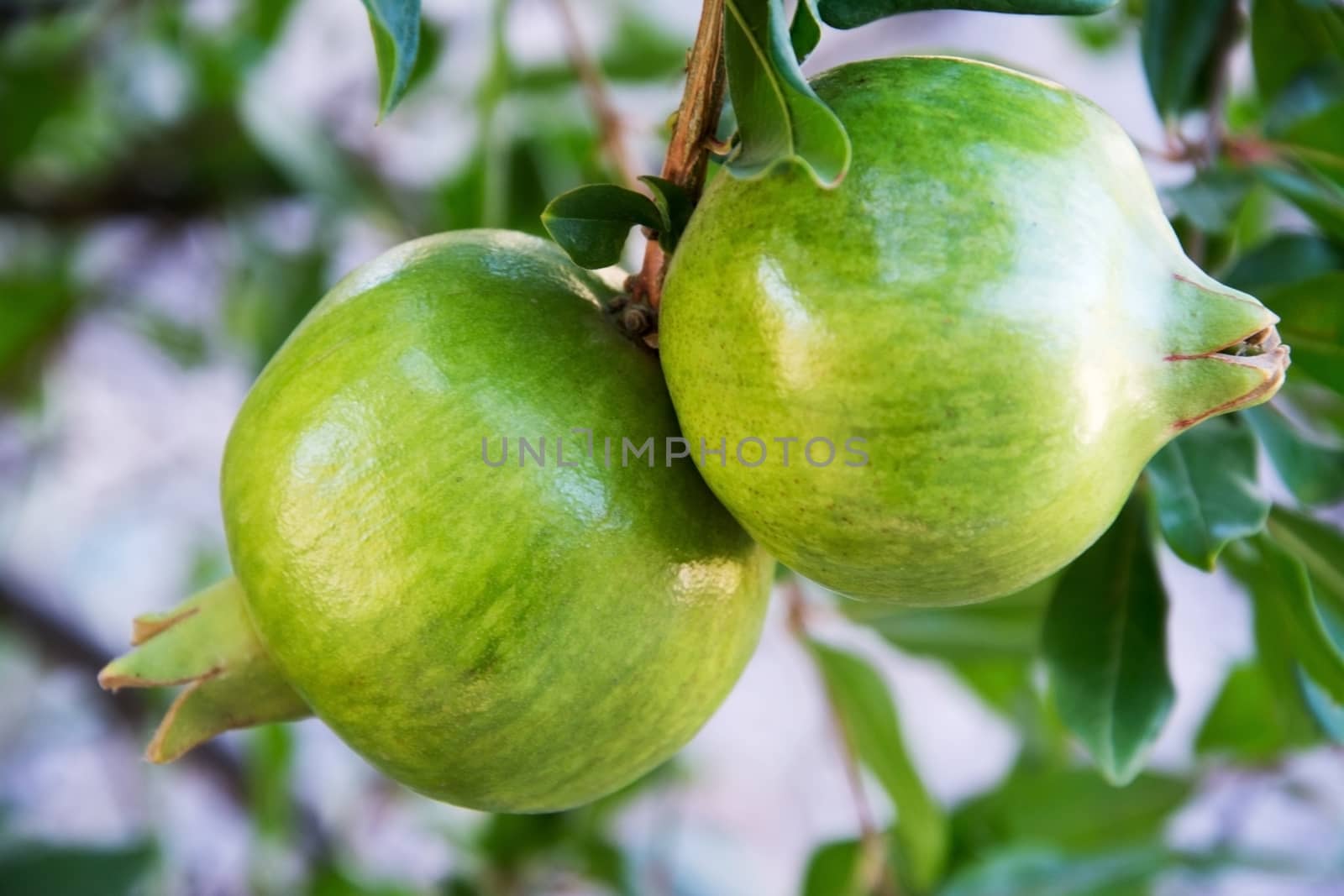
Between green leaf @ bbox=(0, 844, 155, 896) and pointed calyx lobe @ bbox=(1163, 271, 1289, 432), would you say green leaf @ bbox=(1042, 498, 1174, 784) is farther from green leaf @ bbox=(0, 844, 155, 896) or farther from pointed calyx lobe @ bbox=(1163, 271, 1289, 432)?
Result: green leaf @ bbox=(0, 844, 155, 896)

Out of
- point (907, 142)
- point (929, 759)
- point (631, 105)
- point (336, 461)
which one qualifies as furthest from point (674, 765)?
point (929, 759)

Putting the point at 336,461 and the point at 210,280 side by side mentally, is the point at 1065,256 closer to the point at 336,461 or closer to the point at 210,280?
the point at 336,461

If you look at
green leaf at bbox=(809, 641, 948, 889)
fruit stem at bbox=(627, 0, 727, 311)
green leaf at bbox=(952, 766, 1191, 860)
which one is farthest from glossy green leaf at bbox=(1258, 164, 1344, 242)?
green leaf at bbox=(952, 766, 1191, 860)

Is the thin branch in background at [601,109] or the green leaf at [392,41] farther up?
the green leaf at [392,41]

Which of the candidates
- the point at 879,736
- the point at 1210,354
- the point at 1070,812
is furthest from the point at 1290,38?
the point at 1070,812

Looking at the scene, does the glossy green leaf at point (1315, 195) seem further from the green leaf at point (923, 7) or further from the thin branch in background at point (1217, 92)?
the green leaf at point (923, 7)

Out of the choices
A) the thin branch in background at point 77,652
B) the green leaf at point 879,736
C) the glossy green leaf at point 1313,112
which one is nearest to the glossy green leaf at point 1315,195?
the glossy green leaf at point 1313,112
